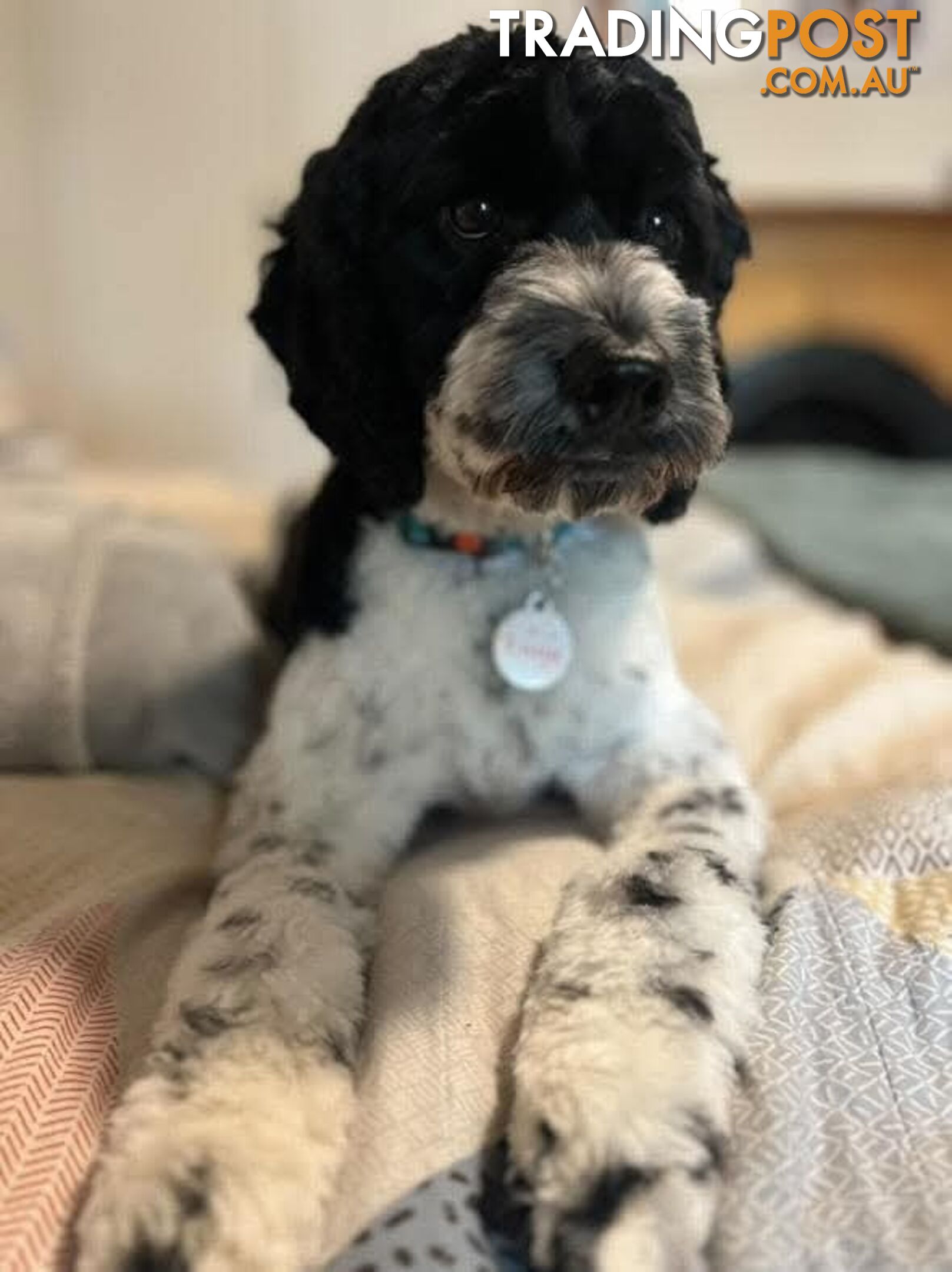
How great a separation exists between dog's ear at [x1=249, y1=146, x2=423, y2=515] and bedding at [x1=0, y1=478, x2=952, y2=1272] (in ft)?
1.42

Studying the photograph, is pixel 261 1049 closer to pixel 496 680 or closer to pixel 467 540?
pixel 496 680

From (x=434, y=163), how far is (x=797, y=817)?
32.2 inches

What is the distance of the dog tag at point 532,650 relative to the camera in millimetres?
1443

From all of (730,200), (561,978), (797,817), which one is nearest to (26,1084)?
(561,978)

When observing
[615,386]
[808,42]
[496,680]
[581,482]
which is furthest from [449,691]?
[808,42]

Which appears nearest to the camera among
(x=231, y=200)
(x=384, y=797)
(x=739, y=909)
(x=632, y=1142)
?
(x=632, y=1142)

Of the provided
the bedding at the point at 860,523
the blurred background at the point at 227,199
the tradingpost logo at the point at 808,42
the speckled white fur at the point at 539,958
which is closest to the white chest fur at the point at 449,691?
the speckled white fur at the point at 539,958

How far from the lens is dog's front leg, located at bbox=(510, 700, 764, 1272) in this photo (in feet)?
2.90

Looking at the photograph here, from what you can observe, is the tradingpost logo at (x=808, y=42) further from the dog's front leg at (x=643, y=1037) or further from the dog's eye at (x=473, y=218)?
the dog's front leg at (x=643, y=1037)

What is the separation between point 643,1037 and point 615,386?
1.86 ft

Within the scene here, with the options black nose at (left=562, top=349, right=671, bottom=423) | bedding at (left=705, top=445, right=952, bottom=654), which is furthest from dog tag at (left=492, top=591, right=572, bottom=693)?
bedding at (left=705, top=445, right=952, bottom=654)

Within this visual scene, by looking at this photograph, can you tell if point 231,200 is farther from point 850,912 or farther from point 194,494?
point 850,912

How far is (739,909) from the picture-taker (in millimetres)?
1192

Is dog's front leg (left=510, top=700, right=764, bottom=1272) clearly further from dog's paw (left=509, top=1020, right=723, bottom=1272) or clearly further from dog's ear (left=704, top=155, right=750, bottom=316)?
dog's ear (left=704, top=155, right=750, bottom=316)
